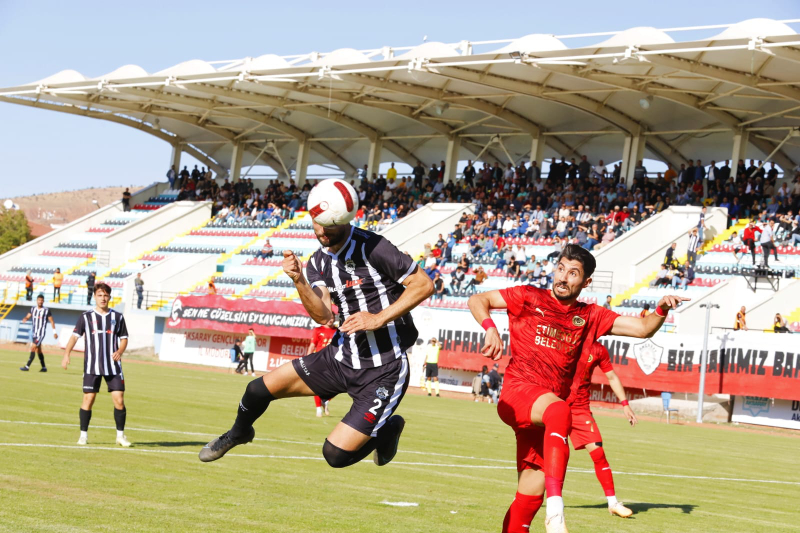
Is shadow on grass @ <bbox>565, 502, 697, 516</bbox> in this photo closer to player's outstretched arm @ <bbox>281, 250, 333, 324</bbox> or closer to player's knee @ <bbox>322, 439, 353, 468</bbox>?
player's knee @ <bbox>322, 439, 353, 468</bbox>

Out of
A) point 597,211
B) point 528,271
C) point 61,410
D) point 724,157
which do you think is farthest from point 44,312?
point 724,157

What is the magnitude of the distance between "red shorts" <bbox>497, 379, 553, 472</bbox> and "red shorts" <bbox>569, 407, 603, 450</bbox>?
9.08 ft

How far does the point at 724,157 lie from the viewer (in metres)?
47.0

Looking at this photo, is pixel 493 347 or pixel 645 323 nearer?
pixel 493 347

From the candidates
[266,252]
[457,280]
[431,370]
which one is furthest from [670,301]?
[266,252]

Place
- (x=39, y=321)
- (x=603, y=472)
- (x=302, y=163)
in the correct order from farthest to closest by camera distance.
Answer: (x=302, y=163), (x=39, y=321), (x=603, y=472)

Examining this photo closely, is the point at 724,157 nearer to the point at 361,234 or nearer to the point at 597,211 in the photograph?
the point at 597,211

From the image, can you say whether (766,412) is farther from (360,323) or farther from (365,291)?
(360,323)

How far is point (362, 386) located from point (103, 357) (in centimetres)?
687

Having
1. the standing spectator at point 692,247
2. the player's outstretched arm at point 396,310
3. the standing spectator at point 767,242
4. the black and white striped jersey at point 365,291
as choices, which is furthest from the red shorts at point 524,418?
the standing spectator at point 692,247

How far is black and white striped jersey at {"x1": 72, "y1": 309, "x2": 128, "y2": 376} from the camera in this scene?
13875 mm

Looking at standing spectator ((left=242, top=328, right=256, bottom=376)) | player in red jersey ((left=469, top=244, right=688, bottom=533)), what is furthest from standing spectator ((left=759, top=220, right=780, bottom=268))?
player in red jersey ((left=469, top=244, right=688, bottom=533))

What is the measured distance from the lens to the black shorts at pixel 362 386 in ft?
26.4

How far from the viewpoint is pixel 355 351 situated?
26.5ft
